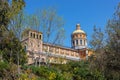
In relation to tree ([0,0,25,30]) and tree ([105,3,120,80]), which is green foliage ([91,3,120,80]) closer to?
tree ([105,3,120,80])

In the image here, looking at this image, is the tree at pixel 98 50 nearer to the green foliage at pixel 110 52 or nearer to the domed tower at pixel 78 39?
the green foliage at pixel 110 52

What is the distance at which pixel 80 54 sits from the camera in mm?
95875

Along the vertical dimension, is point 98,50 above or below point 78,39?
below

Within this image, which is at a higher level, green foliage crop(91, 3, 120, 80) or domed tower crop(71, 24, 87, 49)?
domed tower crop(71, 24, 87, 49)

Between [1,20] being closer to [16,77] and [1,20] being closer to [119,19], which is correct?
[16,77]

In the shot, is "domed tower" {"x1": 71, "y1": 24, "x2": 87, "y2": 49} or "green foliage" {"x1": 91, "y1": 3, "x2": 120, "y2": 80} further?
"domed tower" {"x1": 71, "y1": 24, "x2": 87, "y2": 49}

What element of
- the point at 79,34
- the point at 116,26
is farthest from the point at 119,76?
the point at 79,34

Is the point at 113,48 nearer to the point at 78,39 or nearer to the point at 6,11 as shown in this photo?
the point at 6,11

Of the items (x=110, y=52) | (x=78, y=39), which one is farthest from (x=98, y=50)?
(x=78, y=39)

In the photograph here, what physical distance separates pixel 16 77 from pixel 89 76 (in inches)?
346

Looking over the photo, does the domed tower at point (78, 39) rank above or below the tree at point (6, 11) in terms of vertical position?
above

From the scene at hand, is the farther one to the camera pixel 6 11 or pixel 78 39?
pixel 78 39

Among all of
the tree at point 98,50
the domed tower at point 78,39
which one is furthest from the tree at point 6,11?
the domed tower at point 78,39

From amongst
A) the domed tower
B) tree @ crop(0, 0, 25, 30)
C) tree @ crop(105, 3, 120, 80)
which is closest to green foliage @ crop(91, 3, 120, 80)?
tree @ crop(105, 3, 120, 80)
